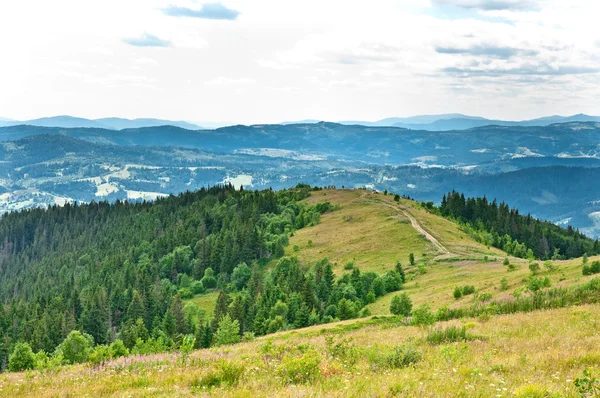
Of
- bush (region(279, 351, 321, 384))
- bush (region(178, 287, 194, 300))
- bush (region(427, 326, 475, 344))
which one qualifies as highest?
bush (region(279, 351, 321, 384))

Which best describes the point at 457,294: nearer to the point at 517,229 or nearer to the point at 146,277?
the point at 146,277

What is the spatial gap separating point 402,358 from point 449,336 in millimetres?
6769

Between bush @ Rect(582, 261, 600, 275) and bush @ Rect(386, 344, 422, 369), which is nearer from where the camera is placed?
bush @ Rect(386, 344, 422, 369)

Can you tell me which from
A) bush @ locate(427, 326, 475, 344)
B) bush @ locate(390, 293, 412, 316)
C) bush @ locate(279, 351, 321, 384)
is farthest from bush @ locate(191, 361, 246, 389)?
bush @ locate(390, 293, 412, 316)

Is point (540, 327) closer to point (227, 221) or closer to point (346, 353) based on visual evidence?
point (346, 353)

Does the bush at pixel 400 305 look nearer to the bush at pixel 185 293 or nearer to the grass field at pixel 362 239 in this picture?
the grass field at pixel 362 239

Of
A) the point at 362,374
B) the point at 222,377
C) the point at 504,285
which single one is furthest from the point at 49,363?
the point at 504,285

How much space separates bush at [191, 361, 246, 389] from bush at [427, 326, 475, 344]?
11.2 meters

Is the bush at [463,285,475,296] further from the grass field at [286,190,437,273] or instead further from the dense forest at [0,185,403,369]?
the grass field at [286,190,437,273]

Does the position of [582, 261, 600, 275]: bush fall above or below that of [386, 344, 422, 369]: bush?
below

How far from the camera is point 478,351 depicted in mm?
19094

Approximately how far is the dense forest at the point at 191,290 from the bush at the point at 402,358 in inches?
1219

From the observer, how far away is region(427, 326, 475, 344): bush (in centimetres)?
2277

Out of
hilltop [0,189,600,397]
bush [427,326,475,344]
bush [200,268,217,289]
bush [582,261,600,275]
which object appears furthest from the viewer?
bush [200,268,217,289]
